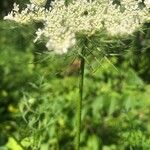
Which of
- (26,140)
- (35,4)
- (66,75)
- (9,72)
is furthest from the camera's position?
(9,72)

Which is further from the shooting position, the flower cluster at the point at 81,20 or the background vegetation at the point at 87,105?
the background vegetation at the point at 87,105

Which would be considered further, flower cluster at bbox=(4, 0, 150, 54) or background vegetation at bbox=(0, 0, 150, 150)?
background vegetation at bbox=(0, 0, 150, 150)

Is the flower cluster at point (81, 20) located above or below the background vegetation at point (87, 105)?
above

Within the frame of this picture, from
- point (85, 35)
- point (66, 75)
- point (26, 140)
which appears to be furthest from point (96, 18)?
point (66, 75)

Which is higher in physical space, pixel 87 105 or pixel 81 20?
pixel 81 20

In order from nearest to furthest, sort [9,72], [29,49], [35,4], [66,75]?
[35,4] → [66,75] → [9,72] → [29,49]

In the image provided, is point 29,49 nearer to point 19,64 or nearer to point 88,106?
point 19,64

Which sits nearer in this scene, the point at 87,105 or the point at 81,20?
the point at 81,20

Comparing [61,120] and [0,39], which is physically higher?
[0,39]
